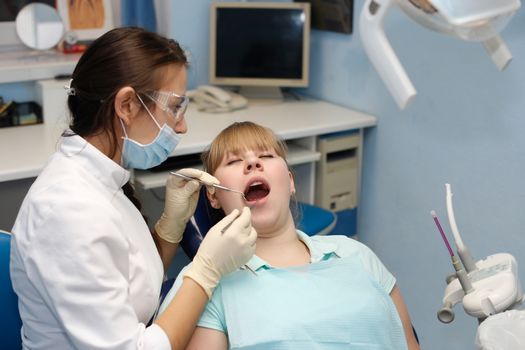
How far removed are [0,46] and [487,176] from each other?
185 centimetres

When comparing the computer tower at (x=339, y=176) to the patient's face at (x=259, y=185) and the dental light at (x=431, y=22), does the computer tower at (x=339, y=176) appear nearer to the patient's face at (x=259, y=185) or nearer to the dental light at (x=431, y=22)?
the patient's face at (x=259, y=185)

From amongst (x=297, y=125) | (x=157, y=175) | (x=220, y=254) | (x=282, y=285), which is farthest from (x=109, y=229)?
(x=297, y=125)

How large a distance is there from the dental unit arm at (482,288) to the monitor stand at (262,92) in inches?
61.1

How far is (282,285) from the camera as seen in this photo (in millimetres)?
1501

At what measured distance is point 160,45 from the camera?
1.46 metres

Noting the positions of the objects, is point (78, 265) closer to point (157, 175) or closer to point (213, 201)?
point (213, 201)

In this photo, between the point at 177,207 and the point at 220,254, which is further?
the point at 177,207

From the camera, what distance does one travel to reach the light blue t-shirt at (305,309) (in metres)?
1.42

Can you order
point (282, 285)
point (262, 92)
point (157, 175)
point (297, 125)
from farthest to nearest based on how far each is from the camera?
point (262, 92) < point (297, 125) < point (157, 175) < point (282, 285)

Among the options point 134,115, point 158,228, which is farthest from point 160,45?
point 158,228

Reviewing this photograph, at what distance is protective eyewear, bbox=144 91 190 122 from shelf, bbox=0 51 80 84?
1196mm

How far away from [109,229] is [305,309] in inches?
17.9

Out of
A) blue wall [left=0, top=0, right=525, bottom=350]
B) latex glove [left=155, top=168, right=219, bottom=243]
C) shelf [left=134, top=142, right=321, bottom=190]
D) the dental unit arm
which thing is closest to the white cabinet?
shelf [left=134, top=142, right=321, bottom=190]

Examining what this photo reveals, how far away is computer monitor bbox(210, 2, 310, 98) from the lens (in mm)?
2752
